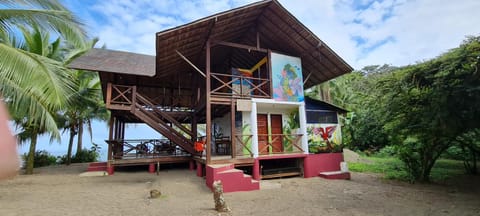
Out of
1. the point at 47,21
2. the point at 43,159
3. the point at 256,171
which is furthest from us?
Answer: the point at 43,159

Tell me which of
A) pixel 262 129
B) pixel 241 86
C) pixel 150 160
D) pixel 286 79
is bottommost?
pixel 150 160

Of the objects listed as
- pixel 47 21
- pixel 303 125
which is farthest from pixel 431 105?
pixel 47 21

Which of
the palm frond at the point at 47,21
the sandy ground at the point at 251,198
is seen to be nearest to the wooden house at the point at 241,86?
the sandy ground at the point at 251,198

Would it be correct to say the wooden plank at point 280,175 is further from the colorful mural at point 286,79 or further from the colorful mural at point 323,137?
the colorful mural at point 286,79

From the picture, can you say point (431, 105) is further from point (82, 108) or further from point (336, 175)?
point (82, 108)

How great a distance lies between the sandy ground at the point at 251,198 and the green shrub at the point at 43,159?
7921mm

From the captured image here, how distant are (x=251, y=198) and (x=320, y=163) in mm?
4648

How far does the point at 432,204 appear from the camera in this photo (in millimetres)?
5629

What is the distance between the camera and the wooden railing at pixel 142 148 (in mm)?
10836

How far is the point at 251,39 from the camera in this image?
33.7ft

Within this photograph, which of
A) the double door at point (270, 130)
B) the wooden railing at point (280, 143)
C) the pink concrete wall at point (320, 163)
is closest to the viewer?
the pink concrete wall at point (320, 163)

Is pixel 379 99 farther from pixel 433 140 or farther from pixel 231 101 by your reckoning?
pixel 231 101

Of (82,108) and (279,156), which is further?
(82,108)

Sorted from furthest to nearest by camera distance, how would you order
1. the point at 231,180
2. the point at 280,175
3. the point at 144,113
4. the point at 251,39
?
the point at 251,39, the point at 144,113, the point at 280,175, the point at 231,180
